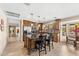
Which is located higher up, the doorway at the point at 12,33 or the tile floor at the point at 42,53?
the doorway at the point at 12,33

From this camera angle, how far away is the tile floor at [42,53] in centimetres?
242

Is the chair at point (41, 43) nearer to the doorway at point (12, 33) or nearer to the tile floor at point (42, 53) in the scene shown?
the tile floor at point (42, 53)

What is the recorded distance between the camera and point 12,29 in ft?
7.78

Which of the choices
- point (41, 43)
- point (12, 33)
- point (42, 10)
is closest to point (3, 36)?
point (12, 33)

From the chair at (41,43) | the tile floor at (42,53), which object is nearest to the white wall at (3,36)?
the tile floor at (42,53)

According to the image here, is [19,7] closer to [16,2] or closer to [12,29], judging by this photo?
[16,2]

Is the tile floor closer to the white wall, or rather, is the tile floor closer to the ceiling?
the white wall

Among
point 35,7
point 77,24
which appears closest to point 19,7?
point 35,7

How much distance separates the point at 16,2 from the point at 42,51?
128cm

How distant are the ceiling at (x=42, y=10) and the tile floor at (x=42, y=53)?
0.65 metres

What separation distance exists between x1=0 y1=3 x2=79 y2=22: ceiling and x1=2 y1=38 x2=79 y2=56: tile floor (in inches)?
25.7

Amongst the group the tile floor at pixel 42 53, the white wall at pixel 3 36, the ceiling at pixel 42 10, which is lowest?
the tile floor at pixel 42 53

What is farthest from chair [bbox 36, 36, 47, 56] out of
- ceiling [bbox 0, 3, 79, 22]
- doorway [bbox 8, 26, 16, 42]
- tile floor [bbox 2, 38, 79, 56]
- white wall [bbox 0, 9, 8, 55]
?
white wall [bbox 0, 9, 8, 55]

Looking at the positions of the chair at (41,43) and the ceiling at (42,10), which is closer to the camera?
the ceiling at (42,10)
